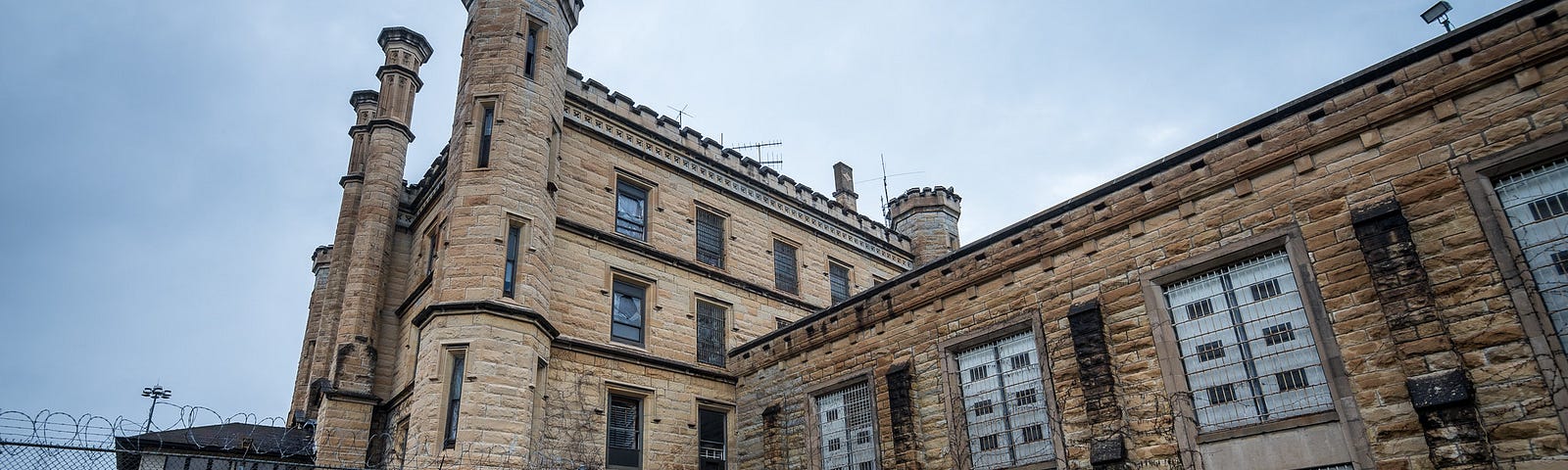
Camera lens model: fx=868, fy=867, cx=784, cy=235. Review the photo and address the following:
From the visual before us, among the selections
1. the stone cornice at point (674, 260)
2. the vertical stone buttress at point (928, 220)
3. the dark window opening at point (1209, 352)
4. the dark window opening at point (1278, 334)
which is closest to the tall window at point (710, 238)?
the stone cornice at point (674, 260)

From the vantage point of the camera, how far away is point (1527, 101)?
31.4 ft

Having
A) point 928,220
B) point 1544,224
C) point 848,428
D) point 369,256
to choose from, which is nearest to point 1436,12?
point 1544,224

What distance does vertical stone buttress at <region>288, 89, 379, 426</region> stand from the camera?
69.6 ft

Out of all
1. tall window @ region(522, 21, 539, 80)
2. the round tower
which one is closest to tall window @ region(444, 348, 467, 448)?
the round tower

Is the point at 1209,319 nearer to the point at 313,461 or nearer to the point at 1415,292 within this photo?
the point at 1415,292

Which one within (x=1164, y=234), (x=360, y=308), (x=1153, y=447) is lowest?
(x=1153, y=447)

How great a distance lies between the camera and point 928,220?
29.1 meters

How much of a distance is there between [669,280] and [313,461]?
851 cm

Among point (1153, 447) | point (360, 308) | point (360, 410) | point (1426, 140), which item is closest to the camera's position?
point (1426, 140)

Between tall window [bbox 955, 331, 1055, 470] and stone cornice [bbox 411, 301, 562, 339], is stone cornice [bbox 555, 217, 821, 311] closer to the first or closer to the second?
stone cornice [bbox 411, 301, 562, 339]

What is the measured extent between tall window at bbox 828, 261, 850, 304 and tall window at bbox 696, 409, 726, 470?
276 inches

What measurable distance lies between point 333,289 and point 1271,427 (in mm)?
21010

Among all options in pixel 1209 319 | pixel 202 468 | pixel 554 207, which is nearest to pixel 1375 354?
pixel 1209 319

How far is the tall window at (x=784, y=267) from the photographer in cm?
A: 2369
